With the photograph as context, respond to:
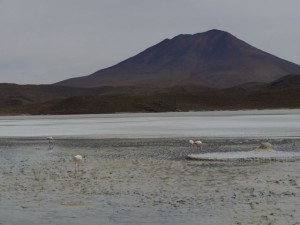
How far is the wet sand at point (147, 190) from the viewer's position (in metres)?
9.32

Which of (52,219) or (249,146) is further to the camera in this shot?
(249,146)

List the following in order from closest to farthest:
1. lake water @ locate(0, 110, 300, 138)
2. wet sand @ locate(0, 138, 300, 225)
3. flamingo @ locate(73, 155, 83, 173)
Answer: wet sand @ locate(0, 138, 300, 225) → flamingo @ locate(73, 155, 83, 173) → lake water @ locate(0, 110, 300, 138)

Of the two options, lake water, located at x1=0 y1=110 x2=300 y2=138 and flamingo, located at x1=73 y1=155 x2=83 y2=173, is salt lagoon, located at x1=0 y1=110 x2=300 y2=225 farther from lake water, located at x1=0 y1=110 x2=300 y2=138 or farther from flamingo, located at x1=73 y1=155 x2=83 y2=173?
lake water, located at x1=0 y1=110 x2=300 y2=138

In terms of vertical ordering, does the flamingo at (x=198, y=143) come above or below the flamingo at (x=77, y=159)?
above

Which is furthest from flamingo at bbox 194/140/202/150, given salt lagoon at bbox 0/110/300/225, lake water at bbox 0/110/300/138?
lake water at bbox 0/110/300/138

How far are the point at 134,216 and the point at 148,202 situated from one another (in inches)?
48.1

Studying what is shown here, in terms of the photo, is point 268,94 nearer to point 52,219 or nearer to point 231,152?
point 231,152

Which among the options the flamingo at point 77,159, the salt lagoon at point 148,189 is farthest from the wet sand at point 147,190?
the flamingo at point 77,159

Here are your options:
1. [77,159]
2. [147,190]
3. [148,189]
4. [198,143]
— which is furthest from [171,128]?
[147,190]

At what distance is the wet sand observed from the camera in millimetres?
9320

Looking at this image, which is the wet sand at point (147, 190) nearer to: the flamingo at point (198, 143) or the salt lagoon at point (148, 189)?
the salt lagoon at point (148, 189)

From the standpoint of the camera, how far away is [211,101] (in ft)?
326

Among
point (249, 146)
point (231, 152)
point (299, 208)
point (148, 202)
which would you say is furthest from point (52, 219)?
point (249, 146)

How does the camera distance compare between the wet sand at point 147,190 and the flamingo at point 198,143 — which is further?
the flamingo at point 198,143
